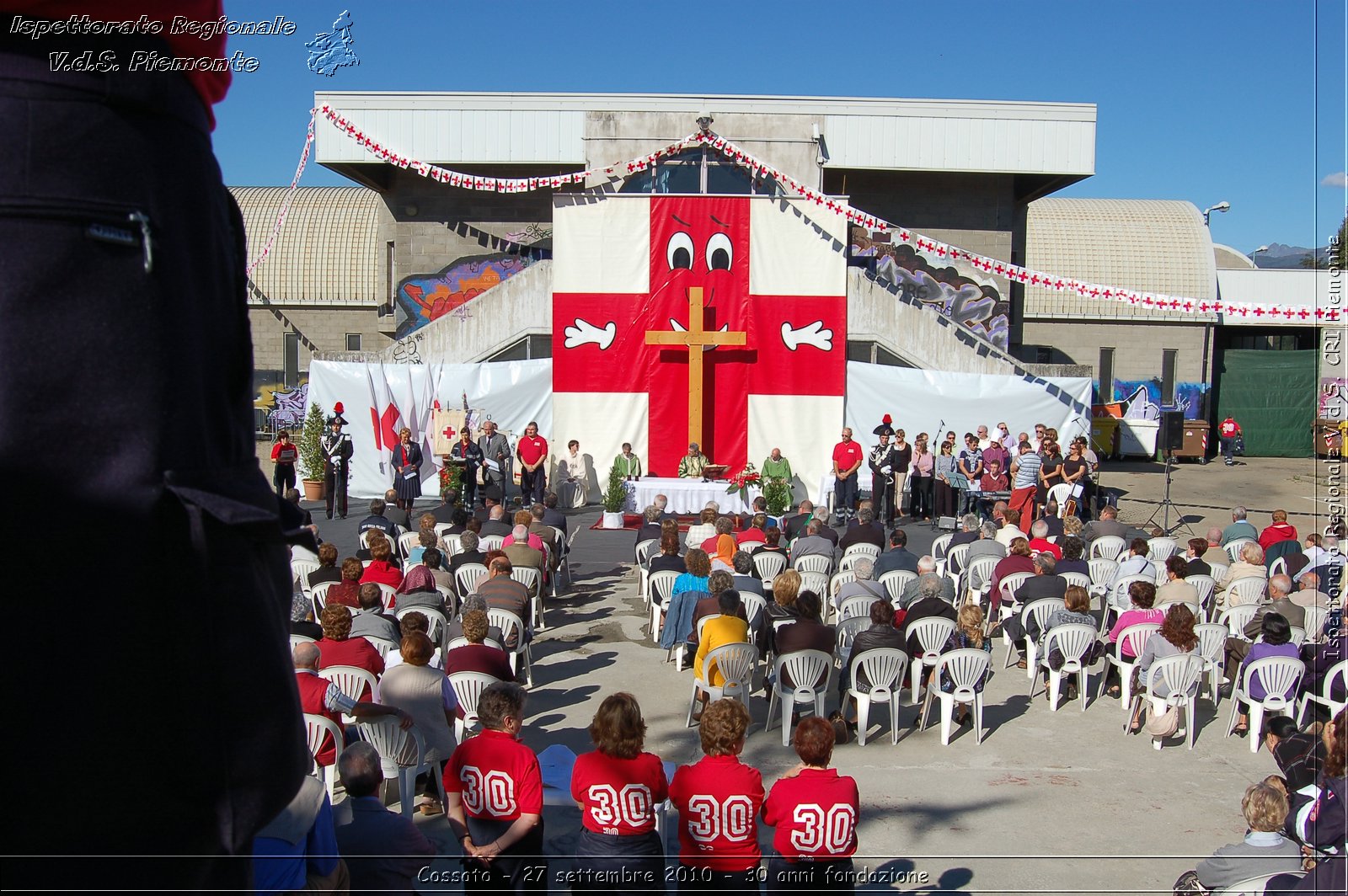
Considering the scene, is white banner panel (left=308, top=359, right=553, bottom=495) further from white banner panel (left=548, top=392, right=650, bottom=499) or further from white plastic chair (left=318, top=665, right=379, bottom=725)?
white plastic chair (left=318, top=665, right=379, bottom=725)

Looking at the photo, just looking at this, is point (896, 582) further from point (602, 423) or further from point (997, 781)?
point (602, 423)

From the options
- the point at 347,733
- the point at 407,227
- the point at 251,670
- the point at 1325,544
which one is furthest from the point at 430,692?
the point at 407,227

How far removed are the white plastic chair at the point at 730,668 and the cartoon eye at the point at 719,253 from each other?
12651mm

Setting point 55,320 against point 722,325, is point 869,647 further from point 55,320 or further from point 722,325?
point 722,325

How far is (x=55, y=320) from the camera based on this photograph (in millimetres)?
1028

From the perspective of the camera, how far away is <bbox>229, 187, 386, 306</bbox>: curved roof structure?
35.6 metres

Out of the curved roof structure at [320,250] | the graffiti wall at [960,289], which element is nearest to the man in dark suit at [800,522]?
the graffiti wall at [960,289]

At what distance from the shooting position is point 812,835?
172 inches

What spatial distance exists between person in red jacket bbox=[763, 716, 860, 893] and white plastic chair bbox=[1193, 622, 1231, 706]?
551 centimetres

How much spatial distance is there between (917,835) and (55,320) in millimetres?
6029

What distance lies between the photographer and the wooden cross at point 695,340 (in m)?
19.2

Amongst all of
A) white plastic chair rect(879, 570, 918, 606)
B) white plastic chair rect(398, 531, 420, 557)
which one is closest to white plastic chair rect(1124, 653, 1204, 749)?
white plastic chair rect(879, 570, 918, 606)

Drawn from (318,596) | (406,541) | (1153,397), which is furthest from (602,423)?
(1153,397)

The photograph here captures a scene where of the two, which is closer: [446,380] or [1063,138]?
[446,380]
